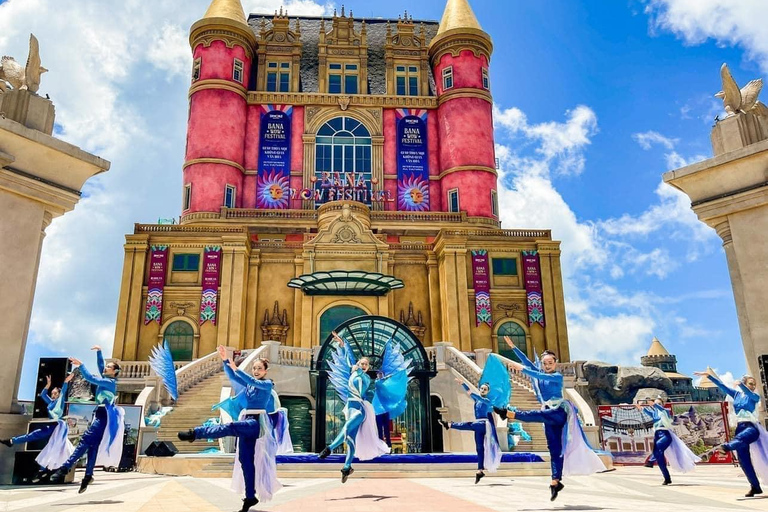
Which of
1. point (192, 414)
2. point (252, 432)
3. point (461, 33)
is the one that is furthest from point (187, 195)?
point (252, 432)

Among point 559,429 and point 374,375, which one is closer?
point 559,429

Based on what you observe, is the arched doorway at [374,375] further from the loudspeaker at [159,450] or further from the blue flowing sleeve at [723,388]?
the blue flowing sleeve at [723,388]

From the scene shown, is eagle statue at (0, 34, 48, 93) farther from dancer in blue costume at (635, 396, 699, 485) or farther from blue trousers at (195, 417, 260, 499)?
dancer in blue costume at (635, 396, 699, 485)

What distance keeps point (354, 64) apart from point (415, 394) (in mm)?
30139

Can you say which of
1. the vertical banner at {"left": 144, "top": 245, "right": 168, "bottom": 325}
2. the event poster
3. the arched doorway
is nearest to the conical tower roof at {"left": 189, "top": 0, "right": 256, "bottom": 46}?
the vertical banner at {"left": 144, "top": 245, "right": 168, "bottom": 325}

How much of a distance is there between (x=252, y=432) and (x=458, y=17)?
4307 centimetres

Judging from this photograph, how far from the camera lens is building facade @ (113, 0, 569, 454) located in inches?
1293

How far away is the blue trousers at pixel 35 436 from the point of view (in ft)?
33.6

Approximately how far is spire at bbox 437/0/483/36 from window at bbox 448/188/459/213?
12554mm

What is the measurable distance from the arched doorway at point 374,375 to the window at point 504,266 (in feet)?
43.3

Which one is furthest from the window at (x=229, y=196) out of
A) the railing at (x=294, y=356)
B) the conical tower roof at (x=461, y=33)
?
the conical tower roof at (x=461, y=33)

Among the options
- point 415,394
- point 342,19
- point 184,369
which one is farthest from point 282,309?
point 342,19

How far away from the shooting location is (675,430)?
1936cm

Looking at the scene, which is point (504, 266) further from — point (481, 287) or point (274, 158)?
point (274, 158)
